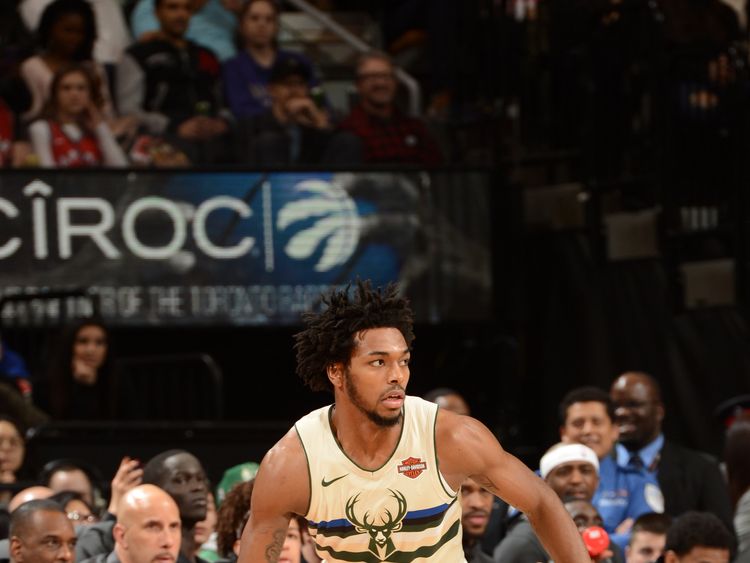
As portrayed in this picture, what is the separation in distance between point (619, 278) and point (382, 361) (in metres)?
7.72

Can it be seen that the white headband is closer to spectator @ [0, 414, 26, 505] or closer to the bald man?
the bald man

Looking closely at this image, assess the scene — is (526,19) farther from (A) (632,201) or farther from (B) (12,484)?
(B) (12,484)

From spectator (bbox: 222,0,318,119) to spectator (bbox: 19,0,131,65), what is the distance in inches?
34.8

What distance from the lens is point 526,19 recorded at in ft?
47.8

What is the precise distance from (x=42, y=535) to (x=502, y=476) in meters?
2.30

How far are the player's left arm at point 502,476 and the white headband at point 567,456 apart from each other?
2.56 metres

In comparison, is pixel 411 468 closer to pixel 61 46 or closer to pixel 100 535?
pixel 100 535

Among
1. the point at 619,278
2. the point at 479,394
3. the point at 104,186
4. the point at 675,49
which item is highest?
the point at 675,49

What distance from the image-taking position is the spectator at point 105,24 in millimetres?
13203

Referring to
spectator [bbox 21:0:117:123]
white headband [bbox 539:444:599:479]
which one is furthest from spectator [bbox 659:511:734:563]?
spectator [bbox 21:0:117:123]

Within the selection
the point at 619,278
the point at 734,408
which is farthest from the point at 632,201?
the point at 734,408

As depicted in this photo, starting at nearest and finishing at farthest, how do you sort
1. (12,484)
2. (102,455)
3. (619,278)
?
(12,484)
(102,455)
(619,278)

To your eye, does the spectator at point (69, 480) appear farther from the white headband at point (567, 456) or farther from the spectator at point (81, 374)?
the white headband at point (567, 456)

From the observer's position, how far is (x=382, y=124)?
12.8 metres
